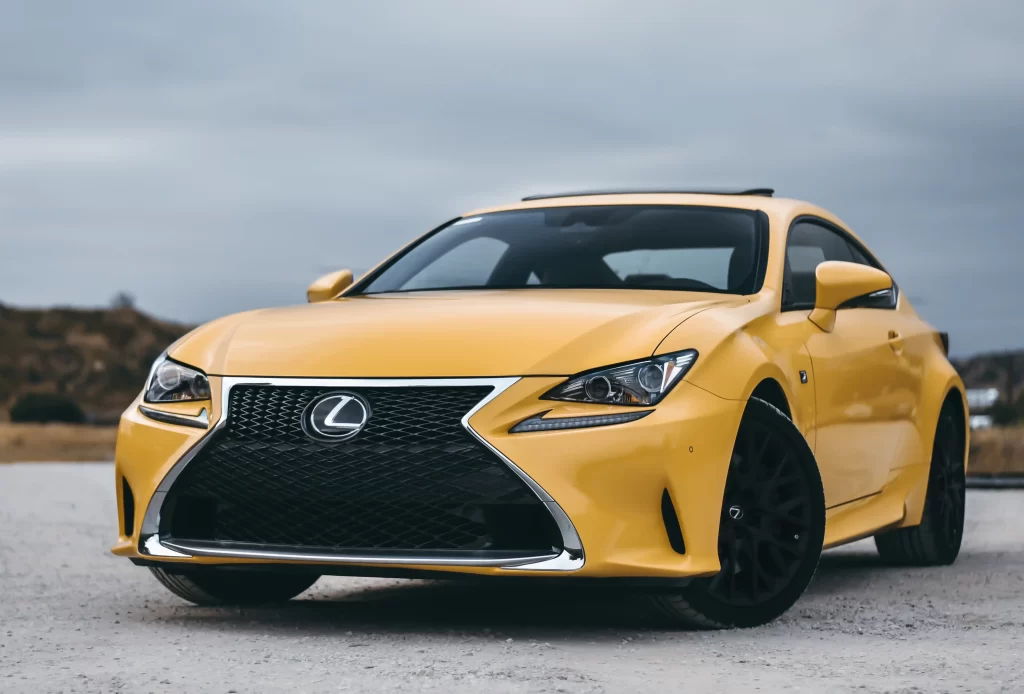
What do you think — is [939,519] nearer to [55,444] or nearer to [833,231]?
[833,231]

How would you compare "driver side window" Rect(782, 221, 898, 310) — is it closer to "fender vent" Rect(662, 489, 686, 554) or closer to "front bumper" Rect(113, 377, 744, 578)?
"front bumper" Rect(113, 377, 744, 578)

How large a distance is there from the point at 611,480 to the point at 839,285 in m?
1.68

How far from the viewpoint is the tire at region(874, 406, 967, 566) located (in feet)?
24.3

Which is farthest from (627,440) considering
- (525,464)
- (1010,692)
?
(1010,692)

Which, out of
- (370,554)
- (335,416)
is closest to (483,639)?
(370,554)

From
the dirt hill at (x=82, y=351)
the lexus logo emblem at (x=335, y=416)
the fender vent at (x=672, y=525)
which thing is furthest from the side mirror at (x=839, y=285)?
the dirt hill at (x=82, y=351)

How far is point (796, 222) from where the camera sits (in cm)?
666

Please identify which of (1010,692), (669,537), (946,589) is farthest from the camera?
(946,589)

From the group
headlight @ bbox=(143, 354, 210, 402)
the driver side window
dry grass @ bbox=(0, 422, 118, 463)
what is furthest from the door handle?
dry grass @ bbox=(0, 422, 118, 463)

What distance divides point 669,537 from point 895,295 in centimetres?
293

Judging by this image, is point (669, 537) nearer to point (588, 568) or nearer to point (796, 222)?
point (588, 568)

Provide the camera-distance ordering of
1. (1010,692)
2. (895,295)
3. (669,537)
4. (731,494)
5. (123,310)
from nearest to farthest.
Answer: (1010,692) → (669,537) → (731,494) → (895,295) → (123,310)

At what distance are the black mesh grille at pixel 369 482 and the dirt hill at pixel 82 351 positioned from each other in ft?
165

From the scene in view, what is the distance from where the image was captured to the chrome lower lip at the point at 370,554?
4738 millimetres
